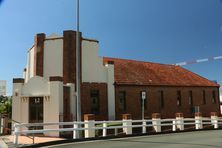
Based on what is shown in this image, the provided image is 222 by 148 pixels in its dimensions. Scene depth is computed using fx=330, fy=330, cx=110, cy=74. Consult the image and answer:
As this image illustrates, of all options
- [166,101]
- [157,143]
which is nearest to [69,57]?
[166,101]

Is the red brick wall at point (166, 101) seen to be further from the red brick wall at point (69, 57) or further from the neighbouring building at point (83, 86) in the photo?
the red brick wall at point (69, 57)

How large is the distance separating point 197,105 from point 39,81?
19586mm

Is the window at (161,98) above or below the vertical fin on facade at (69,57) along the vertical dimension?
below

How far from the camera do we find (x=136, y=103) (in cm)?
3088

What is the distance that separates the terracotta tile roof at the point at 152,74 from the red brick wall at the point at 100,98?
194 cm

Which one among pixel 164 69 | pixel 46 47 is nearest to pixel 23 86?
pixel 46 47

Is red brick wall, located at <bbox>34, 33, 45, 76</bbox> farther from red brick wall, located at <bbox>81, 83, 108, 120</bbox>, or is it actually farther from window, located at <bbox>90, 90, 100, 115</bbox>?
window, located at <bbox>90, 90, 100, 115</bbox>

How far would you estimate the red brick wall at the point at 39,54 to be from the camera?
26766mm

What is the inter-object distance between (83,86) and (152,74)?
10233 mm

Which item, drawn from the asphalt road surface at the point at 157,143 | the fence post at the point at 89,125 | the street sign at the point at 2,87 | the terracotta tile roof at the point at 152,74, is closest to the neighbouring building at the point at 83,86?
the terracotta tile roof at the point at 152,74

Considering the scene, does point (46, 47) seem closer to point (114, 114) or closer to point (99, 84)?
point (99, 84)

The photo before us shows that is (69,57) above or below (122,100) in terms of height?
above

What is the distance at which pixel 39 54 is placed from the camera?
2686 centimetres

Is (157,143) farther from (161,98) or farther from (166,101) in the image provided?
(166,101)
